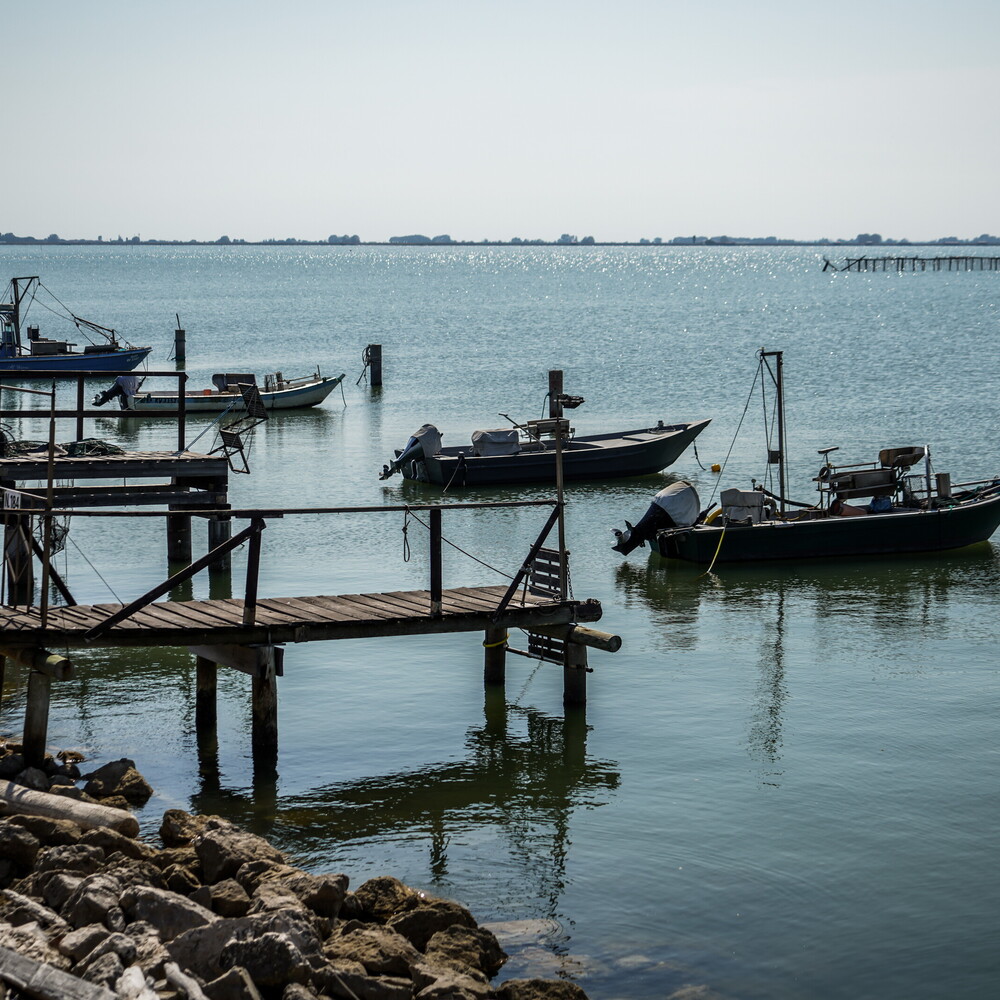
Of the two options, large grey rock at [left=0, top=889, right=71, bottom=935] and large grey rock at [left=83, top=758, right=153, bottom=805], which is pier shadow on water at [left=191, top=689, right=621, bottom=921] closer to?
large grey rock at [left=83, top=758, right=153, bottom=805]

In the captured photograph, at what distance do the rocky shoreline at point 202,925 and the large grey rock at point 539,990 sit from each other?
1 cm

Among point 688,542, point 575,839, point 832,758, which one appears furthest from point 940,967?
point 688,542

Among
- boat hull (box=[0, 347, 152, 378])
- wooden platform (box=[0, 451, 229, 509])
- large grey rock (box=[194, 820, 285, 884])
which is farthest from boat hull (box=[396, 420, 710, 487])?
large grey rock (box=[194, 820, 285, 884])

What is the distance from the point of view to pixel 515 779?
14.9m

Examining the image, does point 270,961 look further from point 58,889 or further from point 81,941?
point 58,889

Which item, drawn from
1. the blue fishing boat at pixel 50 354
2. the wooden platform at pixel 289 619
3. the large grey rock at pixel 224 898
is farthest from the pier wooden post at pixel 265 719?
the blue fishing boat at pixel 50 354

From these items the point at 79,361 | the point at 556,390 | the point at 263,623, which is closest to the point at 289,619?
the point at 263,623

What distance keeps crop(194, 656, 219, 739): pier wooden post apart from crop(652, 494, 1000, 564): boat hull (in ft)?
38.2

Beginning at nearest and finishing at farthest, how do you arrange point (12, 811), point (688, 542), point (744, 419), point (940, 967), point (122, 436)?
point (940, 967)
point (12, 811)
point (688, 542)
point (122, 436)
point (744, 419)

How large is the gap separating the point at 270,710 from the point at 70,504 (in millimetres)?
8193

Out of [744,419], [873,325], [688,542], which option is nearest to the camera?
[688,542]

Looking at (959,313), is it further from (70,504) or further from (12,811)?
(12,811)

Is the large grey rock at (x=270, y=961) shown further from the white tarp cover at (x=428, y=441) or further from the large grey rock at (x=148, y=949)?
the white tarp cover at (x=428, y=441)

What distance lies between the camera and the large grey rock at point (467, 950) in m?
9.98
